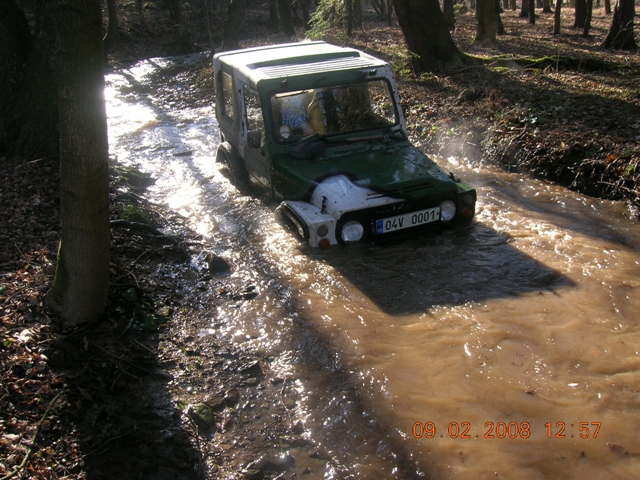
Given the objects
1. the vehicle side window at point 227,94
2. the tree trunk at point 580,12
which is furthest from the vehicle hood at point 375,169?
the tree trunk at point 580,12

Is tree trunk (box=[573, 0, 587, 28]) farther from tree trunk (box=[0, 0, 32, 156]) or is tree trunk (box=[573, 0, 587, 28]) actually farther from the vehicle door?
tree trunk (box=[0, 0, 32, 156])

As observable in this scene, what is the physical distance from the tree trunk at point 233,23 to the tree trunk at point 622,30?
12043 millimetres

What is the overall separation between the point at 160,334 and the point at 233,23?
17887mm

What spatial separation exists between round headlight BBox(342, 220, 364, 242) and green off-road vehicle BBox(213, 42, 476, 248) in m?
0.01

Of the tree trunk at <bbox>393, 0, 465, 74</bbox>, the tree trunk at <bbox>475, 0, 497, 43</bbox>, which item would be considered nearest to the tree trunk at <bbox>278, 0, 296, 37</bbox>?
the tree trunk at <bbox>475, 0, 497, 43</bbox>

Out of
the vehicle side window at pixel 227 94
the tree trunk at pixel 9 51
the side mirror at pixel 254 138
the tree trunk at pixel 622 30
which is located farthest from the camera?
the tree trunk at pixel 622 30

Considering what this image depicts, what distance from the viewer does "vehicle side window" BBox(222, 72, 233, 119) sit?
317 inches

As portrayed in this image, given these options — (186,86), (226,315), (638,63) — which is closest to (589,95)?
(638,63)

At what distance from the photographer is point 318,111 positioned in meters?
6.75

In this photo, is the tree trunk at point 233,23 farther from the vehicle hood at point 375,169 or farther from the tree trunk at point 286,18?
the vehicle hood at point 375,169

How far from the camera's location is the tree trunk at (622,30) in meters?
16.1

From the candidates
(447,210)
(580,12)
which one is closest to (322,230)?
(447,210)

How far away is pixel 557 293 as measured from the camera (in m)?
5.40

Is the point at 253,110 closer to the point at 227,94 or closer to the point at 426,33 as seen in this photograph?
the point at 227,94
